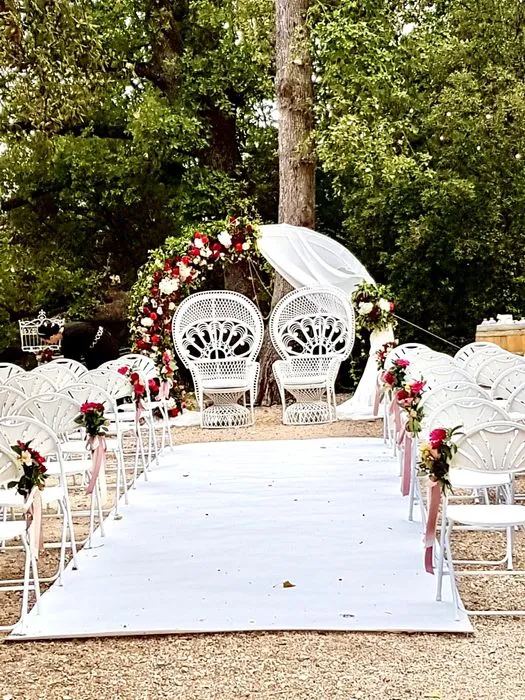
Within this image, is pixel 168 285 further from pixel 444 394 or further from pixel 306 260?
pixel 444 394

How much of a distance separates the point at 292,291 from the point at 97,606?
7285mm

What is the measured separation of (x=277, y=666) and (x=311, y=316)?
7737 millimetres

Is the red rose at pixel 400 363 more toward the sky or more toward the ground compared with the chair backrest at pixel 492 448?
more toward the sky

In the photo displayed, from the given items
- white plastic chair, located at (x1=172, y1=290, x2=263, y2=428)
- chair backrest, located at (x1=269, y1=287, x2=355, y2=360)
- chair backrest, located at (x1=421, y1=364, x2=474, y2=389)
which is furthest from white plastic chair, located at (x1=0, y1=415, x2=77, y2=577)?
chair backrest, located at (x1=269, y1=287, x2=355, y2=360)

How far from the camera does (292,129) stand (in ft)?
40.1

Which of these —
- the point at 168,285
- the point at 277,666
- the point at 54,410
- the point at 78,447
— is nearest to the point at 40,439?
the point at 54,410

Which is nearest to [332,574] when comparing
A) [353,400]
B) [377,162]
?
[353,400]

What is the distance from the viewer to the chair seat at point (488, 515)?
412 cm

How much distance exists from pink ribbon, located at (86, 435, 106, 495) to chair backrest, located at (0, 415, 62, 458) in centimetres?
63

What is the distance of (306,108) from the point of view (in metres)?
12.2

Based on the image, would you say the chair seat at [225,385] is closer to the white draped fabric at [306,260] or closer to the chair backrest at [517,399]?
the white draped fabric at [306,260]

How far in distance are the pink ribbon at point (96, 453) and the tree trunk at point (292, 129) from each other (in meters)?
6.68

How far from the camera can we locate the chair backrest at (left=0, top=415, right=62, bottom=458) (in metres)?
4.47

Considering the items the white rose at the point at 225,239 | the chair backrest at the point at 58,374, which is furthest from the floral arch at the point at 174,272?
the chair backrest at the point at 58,374
